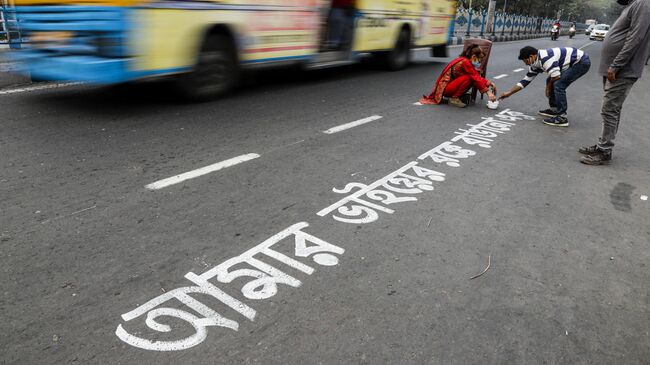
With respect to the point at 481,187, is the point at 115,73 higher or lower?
higher

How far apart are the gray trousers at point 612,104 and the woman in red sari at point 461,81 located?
270cm

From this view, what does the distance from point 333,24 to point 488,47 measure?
3.06 meters

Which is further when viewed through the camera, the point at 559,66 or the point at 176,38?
the point at 559,66

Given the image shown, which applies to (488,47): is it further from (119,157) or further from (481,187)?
(119,157)

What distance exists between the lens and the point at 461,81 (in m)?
Answer: 8.23

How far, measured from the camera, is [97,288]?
2596 mm

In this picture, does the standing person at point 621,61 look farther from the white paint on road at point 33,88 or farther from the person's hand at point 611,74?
the white paint on road at point 33,88

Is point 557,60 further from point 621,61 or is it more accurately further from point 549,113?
point 621,61

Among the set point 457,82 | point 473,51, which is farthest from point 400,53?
point 457,82

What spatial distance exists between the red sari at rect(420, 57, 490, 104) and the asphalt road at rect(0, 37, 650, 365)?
6.86 feet

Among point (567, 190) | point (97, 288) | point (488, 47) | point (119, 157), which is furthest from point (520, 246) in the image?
point (488, 47)

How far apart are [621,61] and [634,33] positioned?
29 centimetres

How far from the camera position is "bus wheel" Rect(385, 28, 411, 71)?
477 inches

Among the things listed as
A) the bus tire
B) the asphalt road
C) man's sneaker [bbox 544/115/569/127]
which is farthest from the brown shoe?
the bus tire
